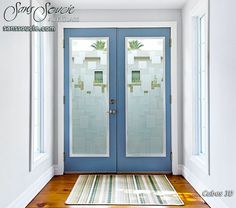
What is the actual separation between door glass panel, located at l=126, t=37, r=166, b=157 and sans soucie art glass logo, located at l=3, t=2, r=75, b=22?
3.52ft

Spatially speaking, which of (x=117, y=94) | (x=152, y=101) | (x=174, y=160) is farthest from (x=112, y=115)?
(x=174, y=160)

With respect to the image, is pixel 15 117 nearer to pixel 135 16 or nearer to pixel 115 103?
pixel 115 103

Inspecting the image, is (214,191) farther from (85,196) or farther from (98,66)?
(98,66)

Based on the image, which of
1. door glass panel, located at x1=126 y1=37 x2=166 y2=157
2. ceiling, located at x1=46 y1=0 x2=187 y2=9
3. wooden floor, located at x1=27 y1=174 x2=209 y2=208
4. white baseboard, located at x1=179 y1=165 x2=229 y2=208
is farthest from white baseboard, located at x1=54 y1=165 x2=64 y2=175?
ceiling, located at x1=46 y1=0 x2=187 y2=9

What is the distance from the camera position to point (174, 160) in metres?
4.96

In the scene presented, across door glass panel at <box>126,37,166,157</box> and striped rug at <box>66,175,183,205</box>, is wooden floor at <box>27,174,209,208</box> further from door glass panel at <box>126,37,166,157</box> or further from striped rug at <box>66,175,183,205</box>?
door glass panel at <box>126,37,166,157</box>

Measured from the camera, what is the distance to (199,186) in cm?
390

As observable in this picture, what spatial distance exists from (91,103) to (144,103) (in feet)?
2.69

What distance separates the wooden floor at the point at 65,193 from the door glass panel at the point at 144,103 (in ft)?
1.99

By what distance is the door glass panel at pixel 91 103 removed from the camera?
16.4 ft

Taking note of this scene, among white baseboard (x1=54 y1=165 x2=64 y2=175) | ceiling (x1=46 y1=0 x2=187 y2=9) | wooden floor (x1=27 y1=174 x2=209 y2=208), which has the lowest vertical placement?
wooden floor (x1=27 y1=174 x2=209 y2=208)

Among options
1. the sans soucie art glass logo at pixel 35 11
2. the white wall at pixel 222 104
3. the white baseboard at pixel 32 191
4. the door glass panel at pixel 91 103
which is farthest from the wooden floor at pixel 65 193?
the sans soucie art glass logo at pixel 35 11

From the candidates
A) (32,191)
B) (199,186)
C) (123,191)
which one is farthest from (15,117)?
(199,186)

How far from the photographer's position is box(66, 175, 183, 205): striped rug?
3617 millimetres
